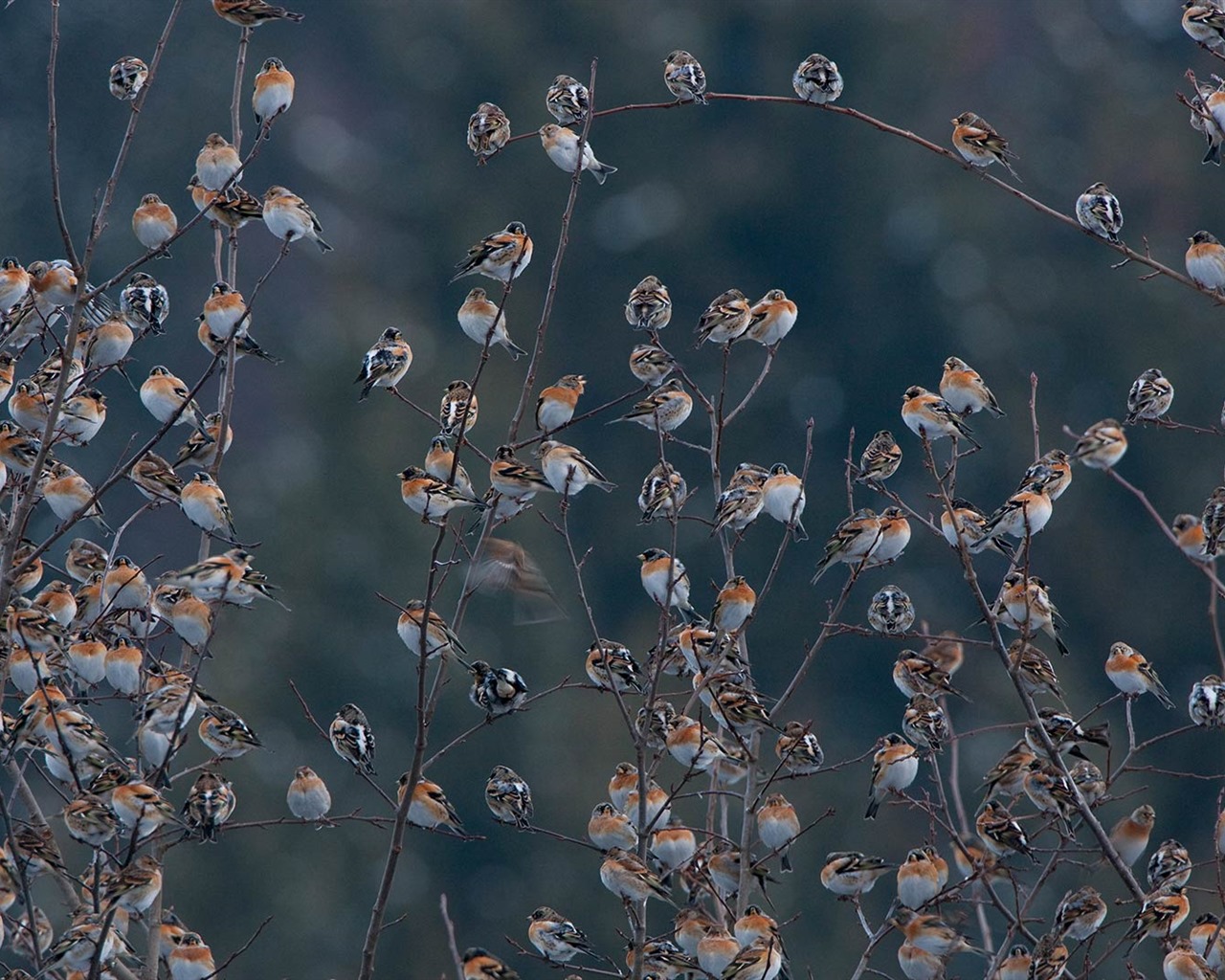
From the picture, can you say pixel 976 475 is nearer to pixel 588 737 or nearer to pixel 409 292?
pixel 588 737

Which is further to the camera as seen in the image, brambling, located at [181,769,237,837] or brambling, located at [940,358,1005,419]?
brambling, located at [940,358,1005,419]

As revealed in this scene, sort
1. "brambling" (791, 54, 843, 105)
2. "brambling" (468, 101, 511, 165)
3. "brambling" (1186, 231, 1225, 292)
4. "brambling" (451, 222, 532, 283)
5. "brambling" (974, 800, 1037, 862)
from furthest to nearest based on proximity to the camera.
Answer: "brambling" (791, 54, 843, 105) → "brambling" (468, 101, 511, 165) → "brambling" (1186, 231, 1225, 292) → "brambling" (451, 222, 532, 283) → "brambling" (974, 800, 1037, 862)

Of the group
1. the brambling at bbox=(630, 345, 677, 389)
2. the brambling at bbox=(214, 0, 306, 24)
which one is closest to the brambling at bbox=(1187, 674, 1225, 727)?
the brambling at bbox=(630, 345, 677, 389)

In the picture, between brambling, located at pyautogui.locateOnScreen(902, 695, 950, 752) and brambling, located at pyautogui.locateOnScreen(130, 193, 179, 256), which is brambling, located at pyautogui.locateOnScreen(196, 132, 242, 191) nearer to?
brambling, located at pyautogui.locateOnScreen(130, 193, 179, 256)

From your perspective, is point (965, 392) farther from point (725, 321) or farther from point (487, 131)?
point (487, 131)

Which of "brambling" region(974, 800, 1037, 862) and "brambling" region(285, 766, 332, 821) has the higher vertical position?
"brambling" region(974, 800, 1037, 862)

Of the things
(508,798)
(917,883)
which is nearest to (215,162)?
(508,798)
